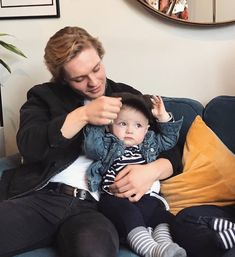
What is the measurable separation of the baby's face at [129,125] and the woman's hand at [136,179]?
10cm

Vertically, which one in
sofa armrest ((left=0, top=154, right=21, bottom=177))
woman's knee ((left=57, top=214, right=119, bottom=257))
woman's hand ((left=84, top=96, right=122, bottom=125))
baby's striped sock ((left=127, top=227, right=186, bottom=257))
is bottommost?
sofa armrest ((left=0, top=154, right=21, bottom=177))

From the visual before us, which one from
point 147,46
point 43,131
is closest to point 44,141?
point 43,131

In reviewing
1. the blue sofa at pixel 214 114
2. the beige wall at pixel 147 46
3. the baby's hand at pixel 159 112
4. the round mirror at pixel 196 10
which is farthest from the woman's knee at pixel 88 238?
the round mirror at pixel 196 10

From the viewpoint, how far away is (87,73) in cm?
159

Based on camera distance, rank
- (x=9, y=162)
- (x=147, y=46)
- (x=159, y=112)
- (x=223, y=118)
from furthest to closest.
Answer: (x=147, y=46) < (x=9, y=162) < (x=223, y=118) < (x=159, y=112)

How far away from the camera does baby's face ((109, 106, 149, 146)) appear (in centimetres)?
151

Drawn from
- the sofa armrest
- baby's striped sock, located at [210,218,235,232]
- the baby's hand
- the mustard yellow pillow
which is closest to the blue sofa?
the sofa armrest

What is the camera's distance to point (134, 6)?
2.06m

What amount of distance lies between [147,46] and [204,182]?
2.58 feet

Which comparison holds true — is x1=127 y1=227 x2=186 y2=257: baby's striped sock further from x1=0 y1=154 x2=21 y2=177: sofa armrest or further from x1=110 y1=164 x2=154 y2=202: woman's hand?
x1=0 y1=154 x2=21 y2=177: sofa armrest

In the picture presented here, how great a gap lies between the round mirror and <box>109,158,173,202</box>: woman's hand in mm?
735

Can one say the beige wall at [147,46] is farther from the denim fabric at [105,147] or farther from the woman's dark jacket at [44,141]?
the denim fabric at [105,147]

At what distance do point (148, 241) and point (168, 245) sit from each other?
0.23 feet

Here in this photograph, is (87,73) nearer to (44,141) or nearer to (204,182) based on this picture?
(44,141)
